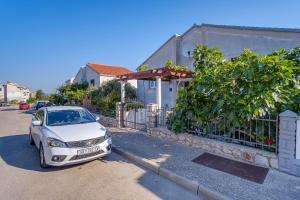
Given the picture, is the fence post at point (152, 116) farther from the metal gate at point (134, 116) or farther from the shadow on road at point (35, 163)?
the shadow on road at point (35, 163)

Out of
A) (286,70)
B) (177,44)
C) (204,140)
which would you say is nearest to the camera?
(286,70)

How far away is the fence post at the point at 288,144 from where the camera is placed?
407 centimetres

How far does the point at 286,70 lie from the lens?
15.1 ft

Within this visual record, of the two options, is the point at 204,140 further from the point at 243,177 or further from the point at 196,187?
the point at 196,187

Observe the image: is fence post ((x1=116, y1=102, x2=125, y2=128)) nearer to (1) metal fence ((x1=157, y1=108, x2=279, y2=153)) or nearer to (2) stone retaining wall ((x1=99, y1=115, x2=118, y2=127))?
(2) stone retaining wall ((x1=99, y1=115, x2=118, y2=127))

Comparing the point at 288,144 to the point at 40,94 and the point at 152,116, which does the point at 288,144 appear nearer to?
the point at 152,116

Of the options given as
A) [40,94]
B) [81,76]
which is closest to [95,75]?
[81,76]

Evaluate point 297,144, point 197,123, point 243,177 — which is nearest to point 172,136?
point 197,123

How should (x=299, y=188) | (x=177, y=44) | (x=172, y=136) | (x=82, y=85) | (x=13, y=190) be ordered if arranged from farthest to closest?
1. (x=82, y=85)
2. (x=177, y=44)
3. (x=172, y=136)
4. (x=13, y=190)
5. (x=299, y=188)

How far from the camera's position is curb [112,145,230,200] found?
348 centimetres

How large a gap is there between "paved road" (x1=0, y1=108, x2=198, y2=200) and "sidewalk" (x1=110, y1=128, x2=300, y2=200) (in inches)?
19.3

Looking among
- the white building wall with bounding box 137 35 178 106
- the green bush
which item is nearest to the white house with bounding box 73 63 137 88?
the white building wall with bounding box 137 35 178 106

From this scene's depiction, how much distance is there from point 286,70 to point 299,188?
2.62 metres

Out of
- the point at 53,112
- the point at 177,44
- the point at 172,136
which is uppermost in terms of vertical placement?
the point at 177,44
